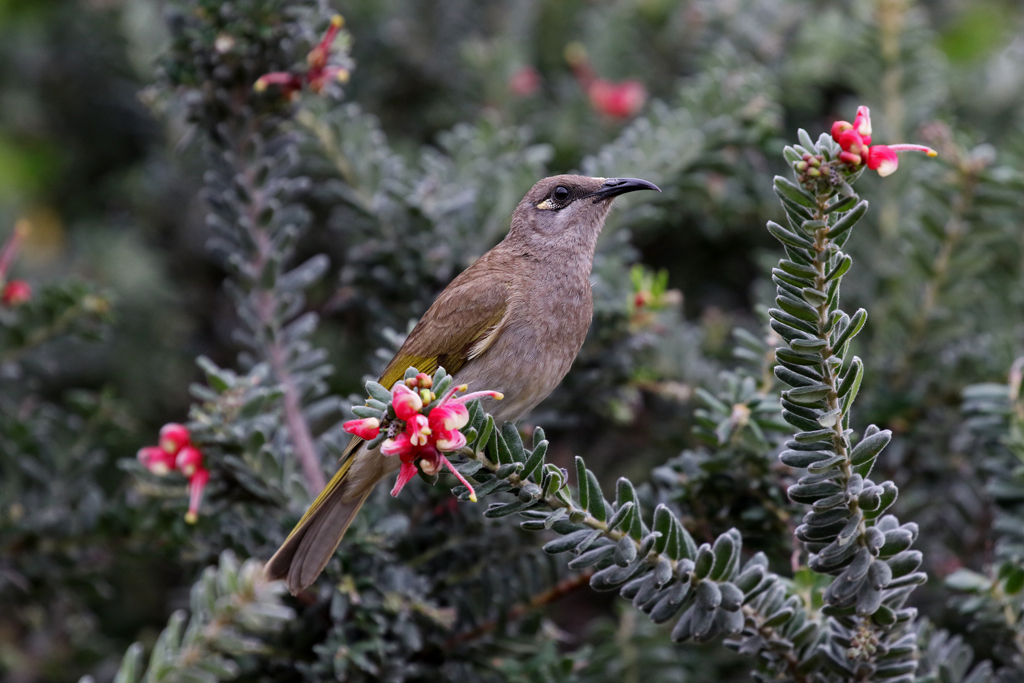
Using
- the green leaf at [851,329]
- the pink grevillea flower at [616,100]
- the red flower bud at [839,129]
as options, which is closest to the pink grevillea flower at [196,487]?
the green leaf at [851,329]

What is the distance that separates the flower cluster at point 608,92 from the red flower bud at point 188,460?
2.88 m

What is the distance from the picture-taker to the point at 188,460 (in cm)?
287

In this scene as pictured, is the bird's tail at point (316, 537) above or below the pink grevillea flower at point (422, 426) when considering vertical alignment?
below

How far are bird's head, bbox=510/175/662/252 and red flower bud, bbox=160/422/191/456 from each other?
5.08 feet

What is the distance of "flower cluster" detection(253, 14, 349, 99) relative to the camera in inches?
129

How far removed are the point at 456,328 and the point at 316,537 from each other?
0.94 m

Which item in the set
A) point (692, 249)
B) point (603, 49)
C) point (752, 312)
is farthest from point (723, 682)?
point (603, 49)

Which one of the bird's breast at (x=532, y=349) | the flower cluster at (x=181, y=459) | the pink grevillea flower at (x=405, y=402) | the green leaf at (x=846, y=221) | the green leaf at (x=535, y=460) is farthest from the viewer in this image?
the bird's breast at (x=532, y=349)

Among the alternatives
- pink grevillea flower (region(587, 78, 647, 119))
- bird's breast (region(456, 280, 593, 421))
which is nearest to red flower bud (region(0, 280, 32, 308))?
bird's breast (region(456, 280, 593, 421))

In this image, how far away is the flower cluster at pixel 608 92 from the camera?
15.8 ft

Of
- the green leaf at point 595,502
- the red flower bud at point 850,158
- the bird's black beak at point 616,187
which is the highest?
the bird's black beak at point 616,187

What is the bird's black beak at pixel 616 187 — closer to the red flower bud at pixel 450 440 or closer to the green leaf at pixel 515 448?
the green leaf at pixel 515 448

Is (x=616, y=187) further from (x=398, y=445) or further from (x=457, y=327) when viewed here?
(x=398, y=445)

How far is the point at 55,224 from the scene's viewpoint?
5.66 metres
